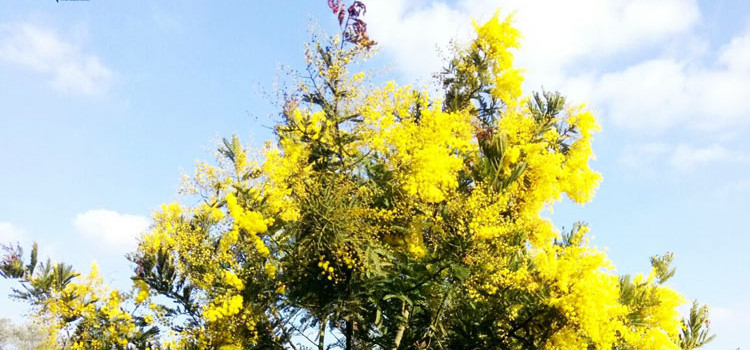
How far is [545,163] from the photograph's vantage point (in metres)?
12.5

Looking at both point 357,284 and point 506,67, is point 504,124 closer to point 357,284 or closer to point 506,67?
point 506,67

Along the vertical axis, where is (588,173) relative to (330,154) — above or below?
above

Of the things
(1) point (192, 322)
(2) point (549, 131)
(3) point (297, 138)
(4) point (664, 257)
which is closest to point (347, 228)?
(3) point (297, 138)

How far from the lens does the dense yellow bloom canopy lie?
10.8 metres

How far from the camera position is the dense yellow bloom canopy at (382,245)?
1079 centimetres

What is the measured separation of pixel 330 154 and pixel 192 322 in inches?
173

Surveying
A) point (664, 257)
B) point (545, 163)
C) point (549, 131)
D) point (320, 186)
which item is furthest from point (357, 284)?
point (664, 257)

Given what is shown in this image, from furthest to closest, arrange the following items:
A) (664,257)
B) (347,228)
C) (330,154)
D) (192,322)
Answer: (664,257)
(192,322)
(330,154)
(347,228)

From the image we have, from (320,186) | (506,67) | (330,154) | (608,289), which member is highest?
(506,67)

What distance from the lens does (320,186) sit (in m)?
10.6

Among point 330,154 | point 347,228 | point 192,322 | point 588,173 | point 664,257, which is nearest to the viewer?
point 347,228

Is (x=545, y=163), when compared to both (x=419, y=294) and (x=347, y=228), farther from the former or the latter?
(x=347, y=228)

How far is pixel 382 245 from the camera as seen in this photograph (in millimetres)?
12078

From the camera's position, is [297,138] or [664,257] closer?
[297,138]
